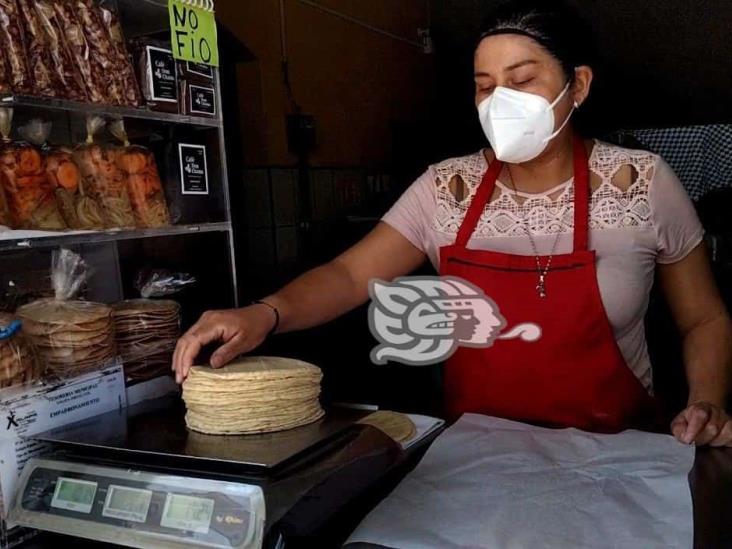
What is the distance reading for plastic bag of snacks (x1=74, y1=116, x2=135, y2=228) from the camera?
3.81ft

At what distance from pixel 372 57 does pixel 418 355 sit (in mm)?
2101

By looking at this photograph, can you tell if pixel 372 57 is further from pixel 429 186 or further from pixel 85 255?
pixel 85 255

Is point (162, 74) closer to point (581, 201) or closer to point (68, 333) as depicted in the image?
point (68, 333)

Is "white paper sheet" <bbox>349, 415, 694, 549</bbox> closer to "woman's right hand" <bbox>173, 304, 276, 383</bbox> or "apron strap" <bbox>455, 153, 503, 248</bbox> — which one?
"woman's right hand" <bbox>173, 304, 276, 383</bbox>

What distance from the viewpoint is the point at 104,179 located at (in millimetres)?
1176

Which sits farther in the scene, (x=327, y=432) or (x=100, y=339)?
(x=100, y=339)

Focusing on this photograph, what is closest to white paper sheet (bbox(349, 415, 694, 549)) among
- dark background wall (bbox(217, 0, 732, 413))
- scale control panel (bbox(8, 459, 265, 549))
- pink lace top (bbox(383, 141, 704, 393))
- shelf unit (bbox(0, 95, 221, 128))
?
scale control panel (bbox(8, 459, 265, 549))

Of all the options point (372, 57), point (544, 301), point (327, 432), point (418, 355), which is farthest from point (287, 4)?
point (327, 432)

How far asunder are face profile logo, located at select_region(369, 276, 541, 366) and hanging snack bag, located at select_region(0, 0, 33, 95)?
0.70 m

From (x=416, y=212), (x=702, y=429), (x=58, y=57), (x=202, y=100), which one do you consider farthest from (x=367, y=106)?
(x=702, y=429)

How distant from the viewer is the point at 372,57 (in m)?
3.28

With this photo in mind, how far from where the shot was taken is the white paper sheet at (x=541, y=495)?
73 centimetres

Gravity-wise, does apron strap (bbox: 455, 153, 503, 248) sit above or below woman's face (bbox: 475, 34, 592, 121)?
below

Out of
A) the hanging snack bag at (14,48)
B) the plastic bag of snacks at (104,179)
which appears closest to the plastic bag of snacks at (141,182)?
the plastic bag of snacks at (104,179)
